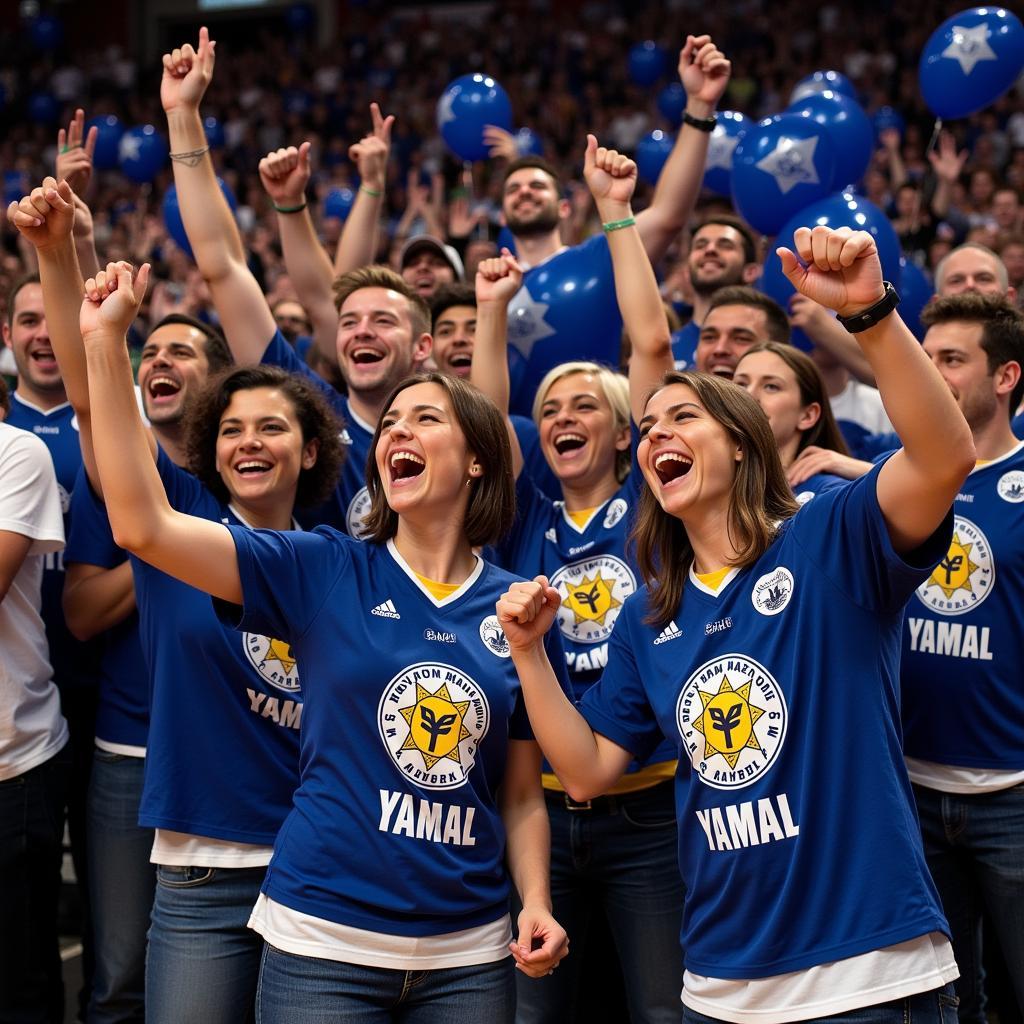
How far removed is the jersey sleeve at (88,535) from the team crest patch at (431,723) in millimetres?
1052

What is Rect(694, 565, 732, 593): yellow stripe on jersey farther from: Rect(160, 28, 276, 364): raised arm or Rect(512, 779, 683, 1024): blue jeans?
Rect(160, 28, 276, 364): raised arm

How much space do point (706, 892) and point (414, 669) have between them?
594 mm

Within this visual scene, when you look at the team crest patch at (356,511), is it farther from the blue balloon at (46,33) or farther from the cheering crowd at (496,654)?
the blue balloon at (46,33)

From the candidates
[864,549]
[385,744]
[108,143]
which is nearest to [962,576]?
[864,549]

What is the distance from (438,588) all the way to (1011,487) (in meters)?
1.34

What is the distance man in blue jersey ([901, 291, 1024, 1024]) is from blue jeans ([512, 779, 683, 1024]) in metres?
0.56

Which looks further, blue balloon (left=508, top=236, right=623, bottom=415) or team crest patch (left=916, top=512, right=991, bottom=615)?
blue balloon (left=508, top=236, right=623, bottom=415)

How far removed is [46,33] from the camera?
1622 centimetres

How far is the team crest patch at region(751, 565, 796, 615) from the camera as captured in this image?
204cm

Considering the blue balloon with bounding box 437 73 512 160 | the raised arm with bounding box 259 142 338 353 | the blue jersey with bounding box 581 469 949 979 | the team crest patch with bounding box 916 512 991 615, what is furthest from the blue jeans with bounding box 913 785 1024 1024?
the blue balloon with bounding box 437 73 512 160

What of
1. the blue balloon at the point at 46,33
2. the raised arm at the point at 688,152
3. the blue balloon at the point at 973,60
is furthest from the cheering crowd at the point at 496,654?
the blue balloon at the point at 46,33

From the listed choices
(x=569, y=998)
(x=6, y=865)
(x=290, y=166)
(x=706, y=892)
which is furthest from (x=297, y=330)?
(x=706, y=892)

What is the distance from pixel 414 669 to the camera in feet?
6.95

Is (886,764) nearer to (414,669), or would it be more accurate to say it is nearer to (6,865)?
(414,669)
